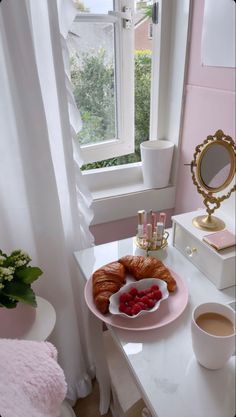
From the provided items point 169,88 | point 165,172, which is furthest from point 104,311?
point 169,88

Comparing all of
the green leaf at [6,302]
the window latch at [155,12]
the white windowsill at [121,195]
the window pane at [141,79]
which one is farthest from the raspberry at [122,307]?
the window latch at [155,12]

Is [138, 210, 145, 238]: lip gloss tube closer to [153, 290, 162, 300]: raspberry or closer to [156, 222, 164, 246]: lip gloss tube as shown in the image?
[156, 222, 164, 246]: lip gloss tube

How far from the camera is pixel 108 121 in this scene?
3.64ft

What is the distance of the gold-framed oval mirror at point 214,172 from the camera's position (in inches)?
22.8

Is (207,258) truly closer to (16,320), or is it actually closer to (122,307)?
(122,307)

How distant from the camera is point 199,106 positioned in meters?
0.67

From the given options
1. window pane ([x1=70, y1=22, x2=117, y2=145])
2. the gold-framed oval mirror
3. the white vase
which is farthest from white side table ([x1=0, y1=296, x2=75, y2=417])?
window pane ([x1=70, y1=22, x2=117, y2=145])

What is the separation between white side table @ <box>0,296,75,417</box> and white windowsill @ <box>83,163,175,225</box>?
0.37 meters

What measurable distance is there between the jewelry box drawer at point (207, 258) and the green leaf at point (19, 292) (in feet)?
1.30

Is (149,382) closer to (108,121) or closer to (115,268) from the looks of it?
(115,268)

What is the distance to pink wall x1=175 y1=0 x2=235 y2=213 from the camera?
50 centimetres

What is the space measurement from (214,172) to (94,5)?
26.4 inches

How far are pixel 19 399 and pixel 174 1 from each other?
99 centimetres

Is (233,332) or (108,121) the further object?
(108,121)
